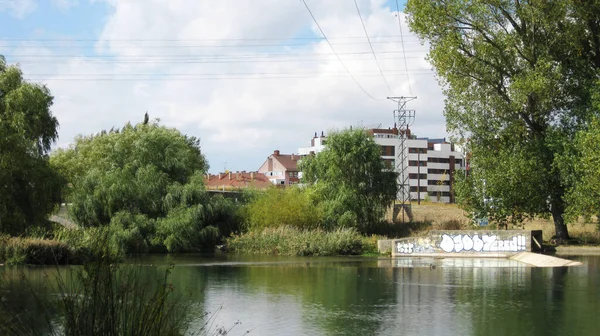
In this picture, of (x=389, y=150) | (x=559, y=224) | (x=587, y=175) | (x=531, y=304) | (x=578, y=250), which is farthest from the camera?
(x=389, y=150)

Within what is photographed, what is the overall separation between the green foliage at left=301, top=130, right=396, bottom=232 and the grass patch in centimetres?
459

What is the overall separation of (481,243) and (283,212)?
15.1 m

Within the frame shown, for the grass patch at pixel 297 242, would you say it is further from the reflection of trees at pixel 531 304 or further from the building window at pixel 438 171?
the building window at pixel 438 171

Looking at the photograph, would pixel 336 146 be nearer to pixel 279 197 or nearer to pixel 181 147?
A: pixel 279 197

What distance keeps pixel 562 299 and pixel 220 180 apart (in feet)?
421

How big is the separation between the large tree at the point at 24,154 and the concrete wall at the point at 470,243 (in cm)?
2110

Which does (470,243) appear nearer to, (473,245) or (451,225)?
(473,245)

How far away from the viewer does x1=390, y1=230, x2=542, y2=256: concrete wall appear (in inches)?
1673

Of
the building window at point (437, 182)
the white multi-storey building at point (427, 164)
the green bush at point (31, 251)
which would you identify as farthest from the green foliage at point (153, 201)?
the building window at point (437, 182)

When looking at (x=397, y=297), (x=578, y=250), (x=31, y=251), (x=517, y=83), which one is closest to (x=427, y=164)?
(x=578, y=250)

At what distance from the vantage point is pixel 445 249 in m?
44.1

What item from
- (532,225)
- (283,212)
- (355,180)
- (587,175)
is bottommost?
(532,225)

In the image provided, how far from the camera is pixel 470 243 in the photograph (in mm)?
43688

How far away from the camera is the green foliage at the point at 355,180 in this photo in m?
55.2
